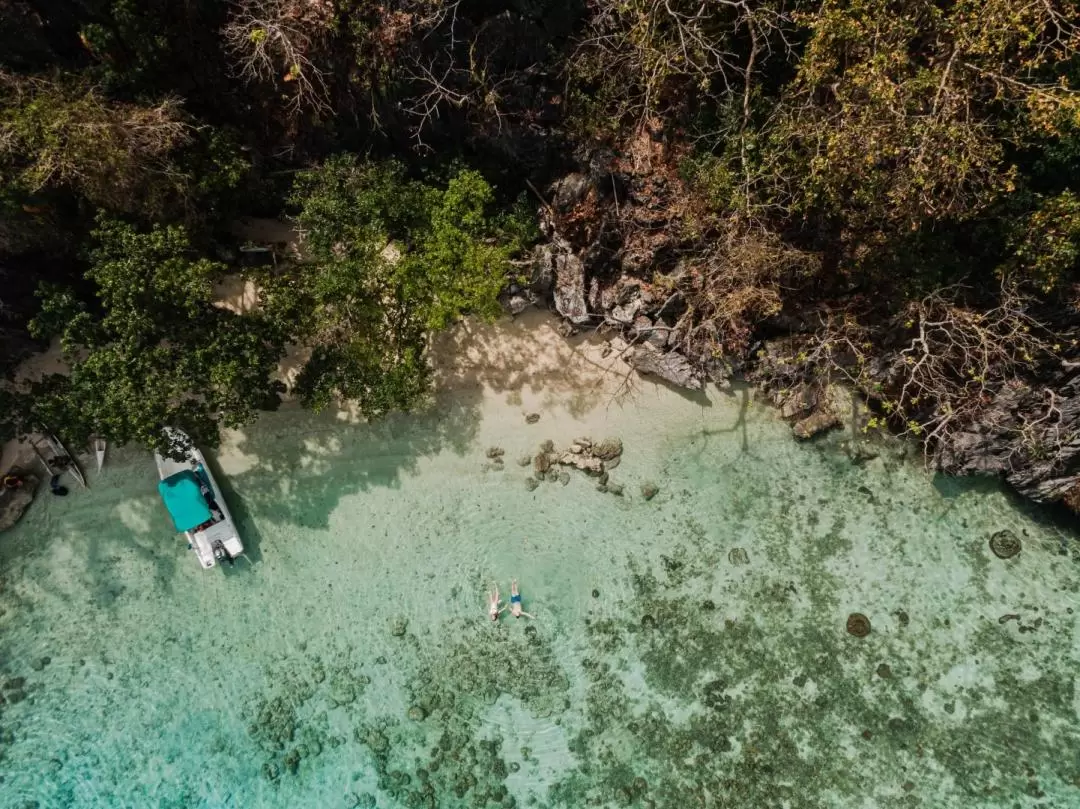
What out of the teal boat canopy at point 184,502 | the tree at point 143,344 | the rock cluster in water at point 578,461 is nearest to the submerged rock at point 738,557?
the rock cluster in water at point 578,461

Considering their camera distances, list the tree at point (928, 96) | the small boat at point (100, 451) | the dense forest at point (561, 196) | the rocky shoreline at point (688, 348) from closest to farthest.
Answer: the tree at point (928, 96)
the dense forest at point (561, 196)
the rocky shoreline at point (688, 348)
the small boat at point (100, 451)

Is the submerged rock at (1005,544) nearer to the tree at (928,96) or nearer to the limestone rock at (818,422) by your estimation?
the limestone rock at (818,422)

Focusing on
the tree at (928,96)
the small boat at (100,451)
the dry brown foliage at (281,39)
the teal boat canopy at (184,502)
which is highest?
the dry brown foliage at (281,39)

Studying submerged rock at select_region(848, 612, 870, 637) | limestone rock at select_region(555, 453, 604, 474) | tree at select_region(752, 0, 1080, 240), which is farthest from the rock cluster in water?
tree at select_region(752, 0, 1080, 240)

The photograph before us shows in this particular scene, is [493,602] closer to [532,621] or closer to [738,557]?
[532,621]

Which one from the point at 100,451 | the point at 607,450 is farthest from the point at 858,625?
the point at 100,451

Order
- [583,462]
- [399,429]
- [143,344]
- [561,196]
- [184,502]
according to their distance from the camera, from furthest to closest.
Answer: [399,429] < [583,462] < [184,502] < [561,196] < [143,344]
